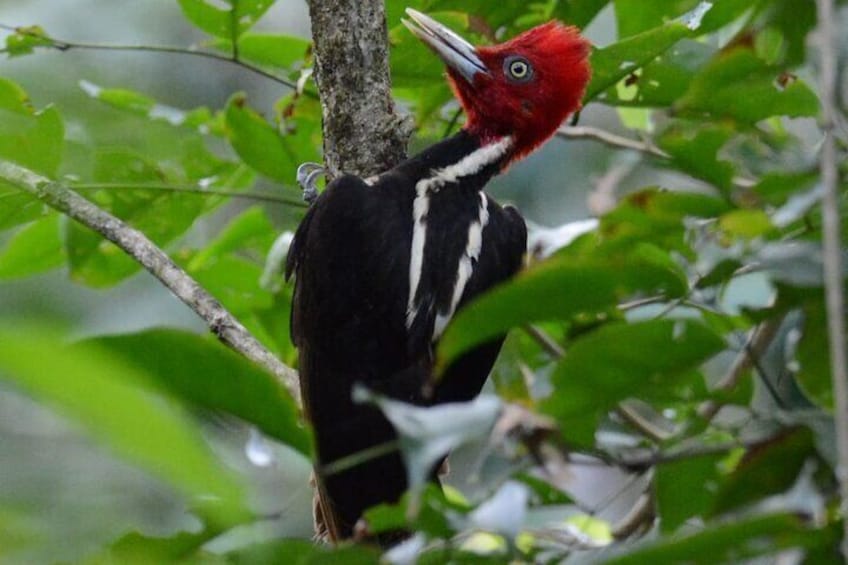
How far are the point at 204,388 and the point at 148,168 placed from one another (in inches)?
85.6

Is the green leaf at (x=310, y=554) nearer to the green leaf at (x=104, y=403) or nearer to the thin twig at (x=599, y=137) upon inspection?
the green leaf at (x=104, y=403)

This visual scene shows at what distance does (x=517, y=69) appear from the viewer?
11.4 feet

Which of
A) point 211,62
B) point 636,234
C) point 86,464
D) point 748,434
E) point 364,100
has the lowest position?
point 86,464

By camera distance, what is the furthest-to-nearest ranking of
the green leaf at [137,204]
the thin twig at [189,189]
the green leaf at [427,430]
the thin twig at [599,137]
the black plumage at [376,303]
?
the thin twig at [599,137] < the green leaf at [137,204] < the thin twig at [189,189] < the black plumage at [376,303] < the green leaf at [427,430]

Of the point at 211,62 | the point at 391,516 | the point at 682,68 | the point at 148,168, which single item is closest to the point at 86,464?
the point at 148,168

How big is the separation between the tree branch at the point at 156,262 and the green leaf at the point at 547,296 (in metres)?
1.45

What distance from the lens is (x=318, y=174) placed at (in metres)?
3.25

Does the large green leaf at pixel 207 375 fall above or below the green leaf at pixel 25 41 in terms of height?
below

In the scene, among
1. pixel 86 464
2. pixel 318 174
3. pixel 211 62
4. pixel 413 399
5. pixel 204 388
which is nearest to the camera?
pixel 204 388

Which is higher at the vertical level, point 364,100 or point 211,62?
point 211,62

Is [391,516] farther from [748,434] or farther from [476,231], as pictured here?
[476,231]

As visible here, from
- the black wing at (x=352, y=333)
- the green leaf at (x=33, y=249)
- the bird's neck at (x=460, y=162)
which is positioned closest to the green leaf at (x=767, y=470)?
the black wing at (x=352, y=333)

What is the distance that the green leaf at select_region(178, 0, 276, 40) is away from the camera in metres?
3.15

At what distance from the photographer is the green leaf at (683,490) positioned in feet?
5.19
